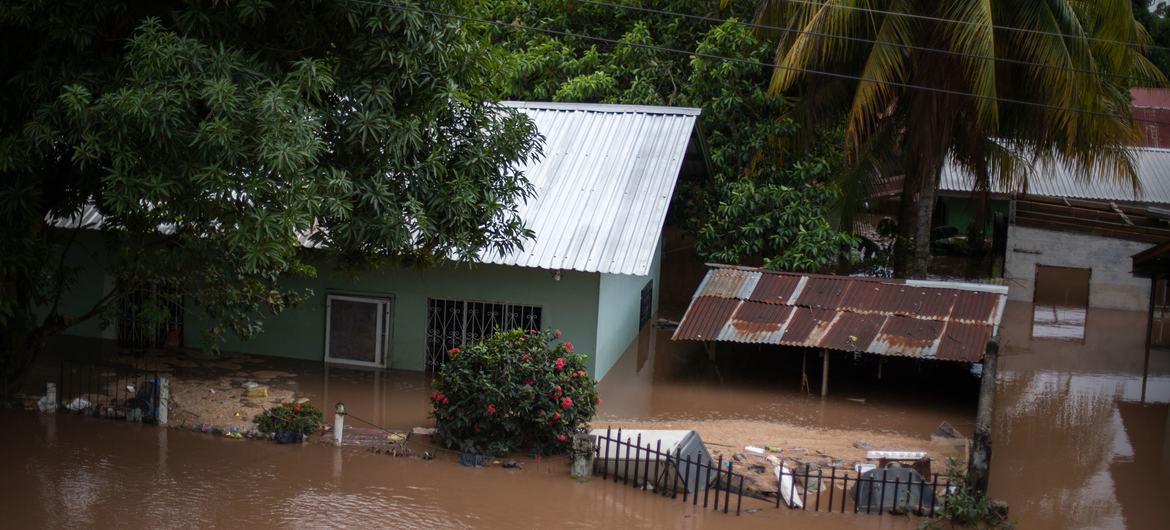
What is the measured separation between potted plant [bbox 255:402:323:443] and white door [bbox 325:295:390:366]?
3745 millimetres

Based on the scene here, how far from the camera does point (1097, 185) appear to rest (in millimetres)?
28469

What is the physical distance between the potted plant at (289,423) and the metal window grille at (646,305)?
8432mm

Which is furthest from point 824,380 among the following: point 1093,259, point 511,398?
point 1093,259

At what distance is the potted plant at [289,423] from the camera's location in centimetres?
1280

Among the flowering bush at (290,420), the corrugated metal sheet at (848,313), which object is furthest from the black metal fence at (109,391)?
the corrugated metal sheet at (848,313)

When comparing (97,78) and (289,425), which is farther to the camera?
(289,425)

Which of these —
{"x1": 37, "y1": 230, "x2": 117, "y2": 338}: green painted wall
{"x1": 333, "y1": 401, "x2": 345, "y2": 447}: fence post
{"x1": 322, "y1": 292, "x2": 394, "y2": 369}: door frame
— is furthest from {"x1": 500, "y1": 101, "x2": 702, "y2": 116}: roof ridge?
{"x1": 333, "y1": 401, "x2": 345, "y2": 447}: fence post

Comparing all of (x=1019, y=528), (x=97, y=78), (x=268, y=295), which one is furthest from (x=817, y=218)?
(x=97, y=78)

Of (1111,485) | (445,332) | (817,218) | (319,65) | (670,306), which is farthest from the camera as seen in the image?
(670,306)

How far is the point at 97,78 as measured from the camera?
9.85 m

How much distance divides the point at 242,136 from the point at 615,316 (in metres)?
9.23

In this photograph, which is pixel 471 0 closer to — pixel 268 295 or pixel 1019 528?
pixel 268 295

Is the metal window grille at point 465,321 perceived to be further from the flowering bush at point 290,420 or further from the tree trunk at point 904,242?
the tree trunk at point 904,242

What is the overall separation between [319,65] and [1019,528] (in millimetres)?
8795
